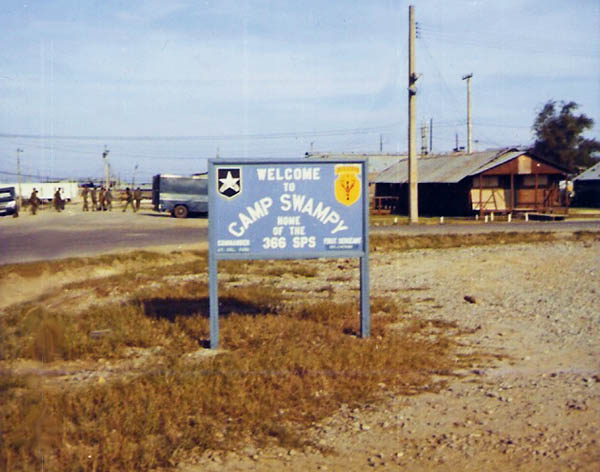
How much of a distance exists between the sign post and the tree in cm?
6726

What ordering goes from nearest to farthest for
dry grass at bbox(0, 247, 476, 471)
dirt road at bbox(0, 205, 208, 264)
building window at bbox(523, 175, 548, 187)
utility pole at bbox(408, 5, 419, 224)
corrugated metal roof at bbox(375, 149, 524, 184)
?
dry grass at bbox(0, 247, 476, 471) → dirt road at bbox(0, 205, 208, 264) → utility pole at bbox(408, 5, 419, 224) → corrugated metal roof at bbox(375, 149, 524, 184) → building window at bbox(523, 175, 548, 187)

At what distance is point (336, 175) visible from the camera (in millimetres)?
8664

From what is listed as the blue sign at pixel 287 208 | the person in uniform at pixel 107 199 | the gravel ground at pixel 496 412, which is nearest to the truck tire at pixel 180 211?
the person in uniform at pixel 107 199

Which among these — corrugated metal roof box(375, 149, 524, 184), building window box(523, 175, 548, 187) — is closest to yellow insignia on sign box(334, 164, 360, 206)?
corrugated metal roof box(375, 149, 524, 184)

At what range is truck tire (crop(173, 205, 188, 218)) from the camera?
4238 cm

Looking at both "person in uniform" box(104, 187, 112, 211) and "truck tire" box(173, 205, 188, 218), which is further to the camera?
"person in uniform" box(104, 187, 112, 211)

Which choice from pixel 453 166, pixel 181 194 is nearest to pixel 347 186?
Result: pixel 181 194

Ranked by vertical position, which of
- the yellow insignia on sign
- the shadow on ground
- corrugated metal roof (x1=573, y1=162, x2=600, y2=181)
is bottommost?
the shadow on ground

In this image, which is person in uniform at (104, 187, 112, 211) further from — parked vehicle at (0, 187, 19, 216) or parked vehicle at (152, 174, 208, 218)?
parked vehicle at (152, 174, 208, 218)

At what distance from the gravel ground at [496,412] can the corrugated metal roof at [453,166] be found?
32123 millimetres

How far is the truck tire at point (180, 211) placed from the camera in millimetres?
42375

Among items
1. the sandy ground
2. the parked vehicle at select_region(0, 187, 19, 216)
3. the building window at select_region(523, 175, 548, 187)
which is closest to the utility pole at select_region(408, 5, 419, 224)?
the building window at select_region(523, 175, 548, 187)

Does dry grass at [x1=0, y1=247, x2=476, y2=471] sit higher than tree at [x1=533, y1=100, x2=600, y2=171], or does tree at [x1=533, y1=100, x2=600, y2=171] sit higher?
tree at [x1=533, y1=100, x2=600, y2=171]

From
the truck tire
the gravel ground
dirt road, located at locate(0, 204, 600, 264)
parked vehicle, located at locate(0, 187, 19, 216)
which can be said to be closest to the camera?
the gravel ground
